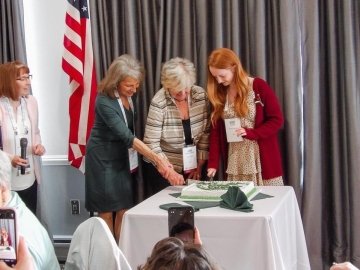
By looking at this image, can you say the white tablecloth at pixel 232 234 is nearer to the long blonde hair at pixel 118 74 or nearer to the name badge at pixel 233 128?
the name badge at pixel 233 128

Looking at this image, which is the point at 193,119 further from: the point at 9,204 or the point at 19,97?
the point at 9,204

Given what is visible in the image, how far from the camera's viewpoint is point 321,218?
3477mm

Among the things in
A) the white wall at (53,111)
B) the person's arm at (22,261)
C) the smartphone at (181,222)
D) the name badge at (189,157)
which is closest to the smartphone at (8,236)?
the person's arm at (22,261)

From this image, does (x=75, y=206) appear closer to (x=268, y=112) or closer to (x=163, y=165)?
(x=163, y=165)

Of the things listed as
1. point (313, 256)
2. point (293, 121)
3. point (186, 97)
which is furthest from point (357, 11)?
point (313, 256)

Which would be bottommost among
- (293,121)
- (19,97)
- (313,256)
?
(313,256)

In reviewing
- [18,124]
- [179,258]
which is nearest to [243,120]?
[18,124]

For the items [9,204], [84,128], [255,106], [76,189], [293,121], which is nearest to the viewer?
[9,204]

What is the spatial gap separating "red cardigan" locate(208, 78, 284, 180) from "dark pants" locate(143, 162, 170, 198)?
0.41 metres

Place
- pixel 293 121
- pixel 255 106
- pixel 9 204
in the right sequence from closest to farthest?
pixel 9 204 < pixel 255 106 < pixel 293 121

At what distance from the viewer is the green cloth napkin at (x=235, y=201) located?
234 centimetres

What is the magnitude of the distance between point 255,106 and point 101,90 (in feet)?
3.05

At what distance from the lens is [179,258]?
3.62ft

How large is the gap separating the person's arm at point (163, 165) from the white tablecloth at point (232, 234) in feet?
1.63
